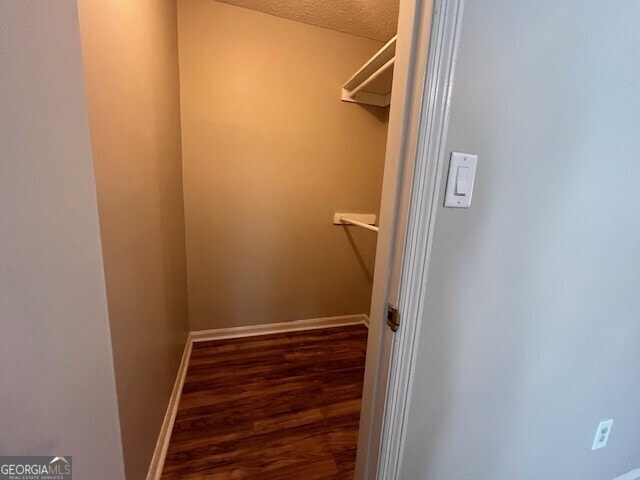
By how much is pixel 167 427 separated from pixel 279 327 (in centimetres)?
111

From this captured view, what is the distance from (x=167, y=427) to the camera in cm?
123

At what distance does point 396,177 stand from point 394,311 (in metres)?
0.33

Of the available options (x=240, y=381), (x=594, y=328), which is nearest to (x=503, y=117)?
A: (x=594, y=328)

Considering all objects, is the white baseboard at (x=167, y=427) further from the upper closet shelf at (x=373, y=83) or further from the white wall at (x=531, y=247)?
the upper closet shelf at (x=373, y=83)

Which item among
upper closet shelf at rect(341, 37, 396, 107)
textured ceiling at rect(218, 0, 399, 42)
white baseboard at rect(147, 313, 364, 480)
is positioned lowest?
white baseboard at rect(147, 313, 364, 480)

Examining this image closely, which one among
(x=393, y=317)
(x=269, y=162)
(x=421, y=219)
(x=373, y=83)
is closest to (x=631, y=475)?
(x=393, y=317)

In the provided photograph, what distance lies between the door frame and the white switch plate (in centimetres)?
3

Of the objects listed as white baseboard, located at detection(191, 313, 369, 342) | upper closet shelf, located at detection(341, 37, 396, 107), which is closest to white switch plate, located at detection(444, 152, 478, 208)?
upper closet shelf, located at detection(341, 37, 396, 107)

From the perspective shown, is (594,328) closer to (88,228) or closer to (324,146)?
(88,228)

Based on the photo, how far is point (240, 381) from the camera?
1635 mm

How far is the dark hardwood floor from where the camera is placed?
1.13 meters

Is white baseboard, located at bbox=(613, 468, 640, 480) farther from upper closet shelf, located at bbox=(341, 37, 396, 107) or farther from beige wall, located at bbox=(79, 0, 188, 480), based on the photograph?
upper closet shelf, located at bbox=(341, 37, 396, 107)

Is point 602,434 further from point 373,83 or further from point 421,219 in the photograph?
point 373,83

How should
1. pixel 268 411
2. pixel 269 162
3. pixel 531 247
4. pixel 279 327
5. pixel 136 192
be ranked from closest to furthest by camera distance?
pixel 531 247, pixel 136 192, pixel 268 411, pixel 269 162, pixel 279 327
